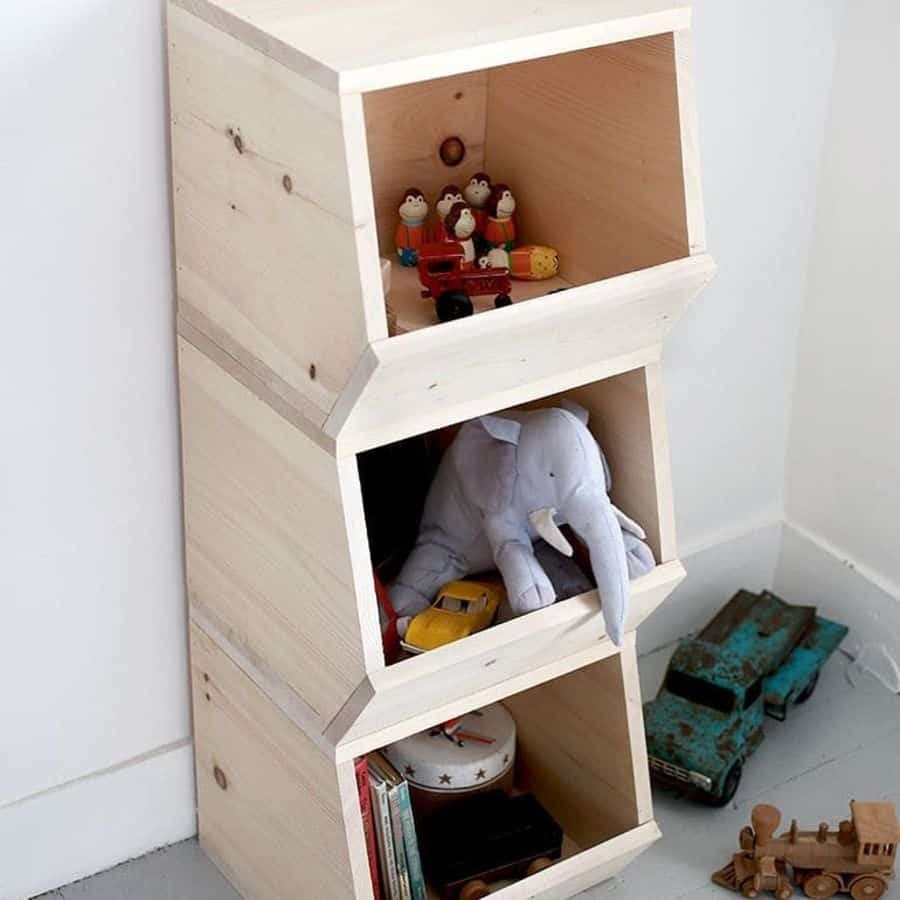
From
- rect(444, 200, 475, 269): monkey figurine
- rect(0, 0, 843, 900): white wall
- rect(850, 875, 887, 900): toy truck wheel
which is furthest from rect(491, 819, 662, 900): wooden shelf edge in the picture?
rect(444, 200, 475, 269): monkey figurine

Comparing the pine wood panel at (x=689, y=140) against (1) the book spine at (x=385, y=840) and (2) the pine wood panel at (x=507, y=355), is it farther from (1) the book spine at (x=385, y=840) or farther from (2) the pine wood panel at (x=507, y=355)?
(1) the book spine at (x=385, y=840)

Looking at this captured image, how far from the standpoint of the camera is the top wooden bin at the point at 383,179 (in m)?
1.17

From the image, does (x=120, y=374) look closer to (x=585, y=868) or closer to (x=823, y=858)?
(x=585, y=868)

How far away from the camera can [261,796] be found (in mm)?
1600

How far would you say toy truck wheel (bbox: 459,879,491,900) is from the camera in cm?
162


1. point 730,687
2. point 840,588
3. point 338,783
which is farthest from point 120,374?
point 840,588

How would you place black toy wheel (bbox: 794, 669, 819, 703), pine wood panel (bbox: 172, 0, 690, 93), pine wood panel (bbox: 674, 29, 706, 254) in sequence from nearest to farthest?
pine wood panel (bbox: 172, 0, 690, 93) → pine wood panel (bbox: 674, 29, 706, 254) → black toy wheel (bbox: 794, 669, 819, 703)

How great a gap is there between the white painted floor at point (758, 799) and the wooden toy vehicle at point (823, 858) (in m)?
0.05

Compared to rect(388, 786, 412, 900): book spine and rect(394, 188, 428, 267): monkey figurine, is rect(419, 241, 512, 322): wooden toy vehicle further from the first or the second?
rect(388, 786, 412, 900): book spine

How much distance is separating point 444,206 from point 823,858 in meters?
0.85

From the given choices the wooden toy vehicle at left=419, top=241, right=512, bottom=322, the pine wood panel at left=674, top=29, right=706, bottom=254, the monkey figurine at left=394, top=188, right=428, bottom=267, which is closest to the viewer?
the pine wood panel at left=674, top=29, right=706, bottom=254

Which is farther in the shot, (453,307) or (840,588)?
(840,588)

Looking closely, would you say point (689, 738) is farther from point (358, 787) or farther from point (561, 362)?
point (561, 362)

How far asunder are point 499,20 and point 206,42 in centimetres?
26
